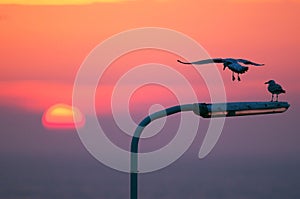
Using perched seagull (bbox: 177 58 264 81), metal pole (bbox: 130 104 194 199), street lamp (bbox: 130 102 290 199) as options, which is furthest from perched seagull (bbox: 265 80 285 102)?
metal pole (bbox: 130 104 194 199)

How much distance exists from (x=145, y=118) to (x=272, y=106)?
4369mm

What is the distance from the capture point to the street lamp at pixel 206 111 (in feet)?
91.6

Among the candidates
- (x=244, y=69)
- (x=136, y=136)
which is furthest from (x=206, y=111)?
(x=244, y=69)

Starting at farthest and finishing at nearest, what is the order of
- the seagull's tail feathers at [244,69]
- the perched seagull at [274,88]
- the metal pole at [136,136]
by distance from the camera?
the perched seagull at [274,88] < the seagull's tail feathers at [244,69] < the metal pole at [136,136]

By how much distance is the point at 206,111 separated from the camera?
93.8 ft

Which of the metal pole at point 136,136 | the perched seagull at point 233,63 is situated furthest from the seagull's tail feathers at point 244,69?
the metal pole at point 136,136

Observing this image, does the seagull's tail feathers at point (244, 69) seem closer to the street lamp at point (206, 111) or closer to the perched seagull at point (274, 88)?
the perched seagull at point (274, 88)

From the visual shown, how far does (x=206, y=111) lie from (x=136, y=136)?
2386mm

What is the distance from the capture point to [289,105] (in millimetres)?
29938

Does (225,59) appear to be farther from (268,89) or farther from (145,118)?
(145,118)

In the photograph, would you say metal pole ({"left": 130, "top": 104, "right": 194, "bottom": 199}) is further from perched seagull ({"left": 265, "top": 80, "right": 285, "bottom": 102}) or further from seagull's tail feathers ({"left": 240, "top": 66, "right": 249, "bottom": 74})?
perched seagull ({"left": 265, "top": 80, "right": 285, "bottom": 102})

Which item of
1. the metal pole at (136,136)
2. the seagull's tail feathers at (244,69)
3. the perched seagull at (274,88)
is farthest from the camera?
the perched seagull at (274,88)

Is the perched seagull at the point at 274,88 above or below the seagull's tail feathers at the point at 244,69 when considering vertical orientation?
below

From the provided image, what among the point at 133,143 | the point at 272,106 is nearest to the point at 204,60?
the point at 272,106
